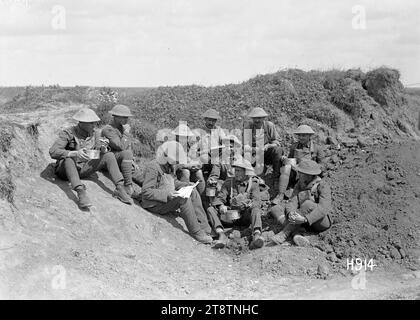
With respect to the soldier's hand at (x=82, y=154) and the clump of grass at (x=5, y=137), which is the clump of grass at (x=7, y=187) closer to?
the clump of grass at (x=5, y=137)

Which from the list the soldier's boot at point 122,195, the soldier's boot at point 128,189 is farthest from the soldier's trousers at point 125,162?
the soldier's boot at point 122,195

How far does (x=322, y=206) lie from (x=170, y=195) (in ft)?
7.51

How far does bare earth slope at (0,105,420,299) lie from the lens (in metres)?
7.04

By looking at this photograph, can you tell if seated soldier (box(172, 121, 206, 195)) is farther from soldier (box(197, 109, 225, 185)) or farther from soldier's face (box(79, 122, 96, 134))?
soldier's face (box(79, 122, 96, 134))

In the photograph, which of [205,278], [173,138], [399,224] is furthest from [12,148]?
[399,224]

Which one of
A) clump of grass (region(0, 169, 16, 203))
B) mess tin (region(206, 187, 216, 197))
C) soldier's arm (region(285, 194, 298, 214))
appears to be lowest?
soldier's arm (region(285, 194, 298, 214))

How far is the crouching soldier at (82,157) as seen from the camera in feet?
28.2

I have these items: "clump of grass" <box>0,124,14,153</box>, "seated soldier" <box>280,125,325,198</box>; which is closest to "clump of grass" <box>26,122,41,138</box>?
"clump of grass" <box>0,124,14,153</box>

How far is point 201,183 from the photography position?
975cm

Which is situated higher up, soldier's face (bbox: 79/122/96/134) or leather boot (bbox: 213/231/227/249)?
soldier's face (bbox: 79/122/96/134)

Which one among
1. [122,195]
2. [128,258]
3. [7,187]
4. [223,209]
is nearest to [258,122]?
[223,209]

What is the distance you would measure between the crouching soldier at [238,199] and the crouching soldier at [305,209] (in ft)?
1.22

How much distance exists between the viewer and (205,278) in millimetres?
7910

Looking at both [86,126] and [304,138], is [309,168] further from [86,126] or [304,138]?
[86,126]
